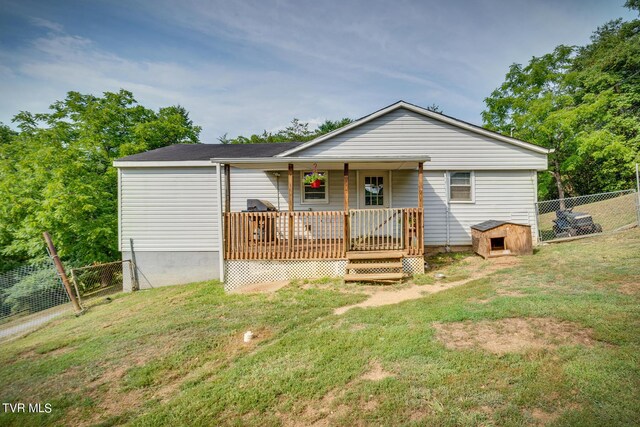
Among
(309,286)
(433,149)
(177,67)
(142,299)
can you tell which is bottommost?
(142,299)

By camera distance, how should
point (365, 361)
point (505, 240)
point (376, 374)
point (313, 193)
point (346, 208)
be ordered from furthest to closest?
point (313, 193)
point (505, 240)
point (346, 208)
point (365, 361)
point (376, 374)

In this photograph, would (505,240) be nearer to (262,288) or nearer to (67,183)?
(262,288)

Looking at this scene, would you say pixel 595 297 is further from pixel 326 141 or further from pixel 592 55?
pixel 592 55

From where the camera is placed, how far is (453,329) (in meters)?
3.69

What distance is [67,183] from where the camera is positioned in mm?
10500

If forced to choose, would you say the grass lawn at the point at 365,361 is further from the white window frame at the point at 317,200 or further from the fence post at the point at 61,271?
the white window frame at the point at 317,200

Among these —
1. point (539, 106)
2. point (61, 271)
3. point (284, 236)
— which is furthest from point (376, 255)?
point (539, 106)

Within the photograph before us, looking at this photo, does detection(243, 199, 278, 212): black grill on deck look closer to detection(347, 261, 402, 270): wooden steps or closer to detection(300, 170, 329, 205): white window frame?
detection(300, 170, 329, 205): white window frame

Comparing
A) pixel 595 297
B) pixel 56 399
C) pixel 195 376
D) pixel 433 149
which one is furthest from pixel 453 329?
pixel 433 149

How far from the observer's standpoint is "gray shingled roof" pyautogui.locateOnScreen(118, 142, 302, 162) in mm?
9109

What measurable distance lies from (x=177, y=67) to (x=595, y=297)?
14.9 m

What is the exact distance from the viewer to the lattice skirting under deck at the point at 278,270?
23.0ft

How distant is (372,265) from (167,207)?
7.28 metres

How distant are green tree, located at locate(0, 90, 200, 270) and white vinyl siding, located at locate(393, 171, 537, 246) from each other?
42.2 ft
